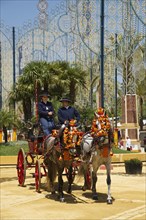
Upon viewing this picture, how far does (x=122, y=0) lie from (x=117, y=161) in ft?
52.9

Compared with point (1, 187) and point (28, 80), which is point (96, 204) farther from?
point (28, 80)

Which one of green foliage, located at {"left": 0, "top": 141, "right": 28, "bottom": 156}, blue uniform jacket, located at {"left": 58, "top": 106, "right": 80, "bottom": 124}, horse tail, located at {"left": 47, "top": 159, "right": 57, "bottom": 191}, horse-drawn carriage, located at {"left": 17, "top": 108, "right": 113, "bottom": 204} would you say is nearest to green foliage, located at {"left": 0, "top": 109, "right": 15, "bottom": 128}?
green foliage, located at {"left": 0, "top": 141, "right": 28, "bottom": 156}

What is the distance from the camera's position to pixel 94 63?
175 feet

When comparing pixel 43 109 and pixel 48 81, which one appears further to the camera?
pixel 48 81

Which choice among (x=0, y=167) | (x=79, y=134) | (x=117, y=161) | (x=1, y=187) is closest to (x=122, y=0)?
(x=117, y=161)

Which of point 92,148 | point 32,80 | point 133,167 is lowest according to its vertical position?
point 133,167

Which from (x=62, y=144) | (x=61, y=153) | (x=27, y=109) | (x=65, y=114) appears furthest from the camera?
(x=27, y=109)

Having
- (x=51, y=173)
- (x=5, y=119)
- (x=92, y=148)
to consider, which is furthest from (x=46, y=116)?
(x=5, y=119)

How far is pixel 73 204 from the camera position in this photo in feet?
A: 42.2

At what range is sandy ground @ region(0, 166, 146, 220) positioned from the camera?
11211mm

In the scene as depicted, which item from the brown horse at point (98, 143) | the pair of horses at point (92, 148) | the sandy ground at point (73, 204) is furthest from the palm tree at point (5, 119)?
the brown horse at point (98, 143)

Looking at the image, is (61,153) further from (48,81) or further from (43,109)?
(48,81)

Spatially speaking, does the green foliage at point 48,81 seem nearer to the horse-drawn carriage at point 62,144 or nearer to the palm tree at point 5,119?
the palm tree at point 5,119

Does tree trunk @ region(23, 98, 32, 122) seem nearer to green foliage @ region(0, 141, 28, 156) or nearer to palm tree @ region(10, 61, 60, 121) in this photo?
palm tree @ region(10, 61, 60, 121)
